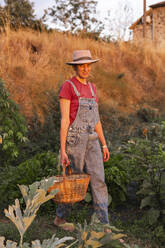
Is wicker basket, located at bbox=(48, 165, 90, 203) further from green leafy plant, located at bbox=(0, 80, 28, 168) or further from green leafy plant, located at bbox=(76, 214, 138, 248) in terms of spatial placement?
green leafy plant, located at bbox=(0, 80, 28, 168)

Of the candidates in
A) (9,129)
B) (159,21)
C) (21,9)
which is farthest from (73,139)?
(159,21)

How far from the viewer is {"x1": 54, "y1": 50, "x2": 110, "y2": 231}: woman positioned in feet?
10.9

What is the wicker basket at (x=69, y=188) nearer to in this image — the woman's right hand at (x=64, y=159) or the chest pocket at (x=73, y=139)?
the woman's right hand at (x=64, y=159)

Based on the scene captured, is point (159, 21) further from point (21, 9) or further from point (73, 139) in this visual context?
point (73, 139)

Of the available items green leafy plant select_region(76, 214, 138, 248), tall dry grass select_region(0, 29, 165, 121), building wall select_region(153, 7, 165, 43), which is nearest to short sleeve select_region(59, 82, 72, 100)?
green leafy plant select_region(76, 214, 138, 248)

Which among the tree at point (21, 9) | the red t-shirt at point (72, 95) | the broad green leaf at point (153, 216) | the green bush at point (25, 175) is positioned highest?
the tree at point (21, 9)

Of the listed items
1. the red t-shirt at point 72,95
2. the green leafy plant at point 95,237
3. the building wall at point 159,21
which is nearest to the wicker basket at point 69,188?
the red t-shirt at point 72,95

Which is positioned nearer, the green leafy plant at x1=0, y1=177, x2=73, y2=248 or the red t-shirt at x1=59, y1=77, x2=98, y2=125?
the green leafy plant at x1=0, y1=177, x2=73, y2=248

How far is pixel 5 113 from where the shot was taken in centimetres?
543

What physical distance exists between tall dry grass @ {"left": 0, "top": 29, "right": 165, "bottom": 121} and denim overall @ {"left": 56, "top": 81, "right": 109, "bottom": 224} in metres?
4.30

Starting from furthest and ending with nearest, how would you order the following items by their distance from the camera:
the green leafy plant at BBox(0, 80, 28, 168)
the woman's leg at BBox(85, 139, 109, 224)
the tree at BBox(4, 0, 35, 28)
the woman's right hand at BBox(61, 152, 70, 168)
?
the tree at BBox(4, 0, 35, 28) < the green leafy plant at BBox(0, 80, 28, 168) < the woman's leg at BBox(85, 139, 109, 224) < the woman's right hand at BBox(61, 152, 70, 168)

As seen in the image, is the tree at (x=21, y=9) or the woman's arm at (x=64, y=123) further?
the tree at (x=21, y=9)

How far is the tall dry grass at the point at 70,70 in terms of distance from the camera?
27.5 ft

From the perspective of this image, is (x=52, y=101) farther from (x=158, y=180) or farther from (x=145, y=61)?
(x=145, y=61)
